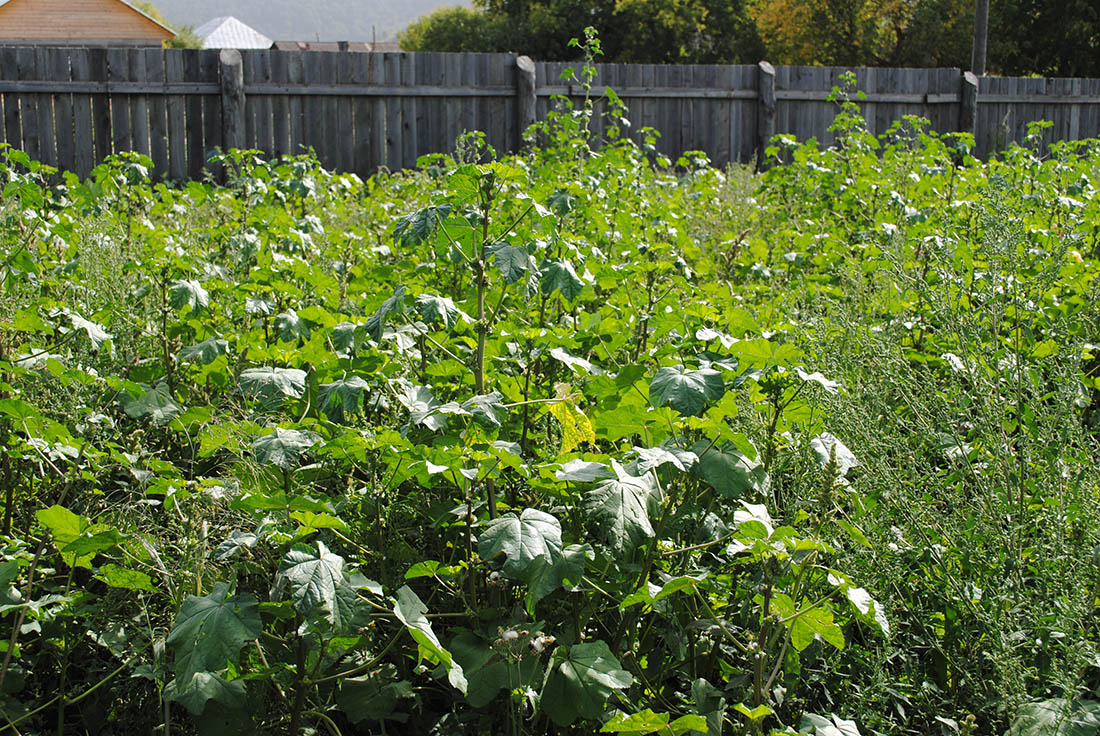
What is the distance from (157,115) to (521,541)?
1025 centimetres

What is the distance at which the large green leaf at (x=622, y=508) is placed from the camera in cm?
162

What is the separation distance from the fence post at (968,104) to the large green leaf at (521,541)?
13.8m

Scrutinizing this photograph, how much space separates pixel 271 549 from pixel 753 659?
3.45 ft

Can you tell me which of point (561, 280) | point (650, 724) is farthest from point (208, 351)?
point (650, 724)

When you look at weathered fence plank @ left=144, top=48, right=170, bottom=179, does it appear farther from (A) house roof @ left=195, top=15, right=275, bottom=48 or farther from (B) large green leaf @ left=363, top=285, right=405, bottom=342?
(A) house roof @ left=195, top=15, right=275, bottom=48

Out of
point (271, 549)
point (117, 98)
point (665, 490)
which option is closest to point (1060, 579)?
point (665, 490)

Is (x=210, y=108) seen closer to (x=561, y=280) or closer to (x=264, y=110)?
(x=264, y=110)

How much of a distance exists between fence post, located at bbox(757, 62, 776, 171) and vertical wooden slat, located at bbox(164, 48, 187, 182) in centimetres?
703

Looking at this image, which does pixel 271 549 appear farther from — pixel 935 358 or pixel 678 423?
pixel 935 358

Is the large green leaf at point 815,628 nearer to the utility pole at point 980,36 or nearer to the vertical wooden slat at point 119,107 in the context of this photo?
the vertical wooden slat at point 119,107

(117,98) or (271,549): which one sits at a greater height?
(117,98)

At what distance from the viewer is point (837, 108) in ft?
42.9

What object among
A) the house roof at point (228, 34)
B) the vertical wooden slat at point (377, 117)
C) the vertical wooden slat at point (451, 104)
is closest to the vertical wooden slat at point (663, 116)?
the vertical wooden slat at point (451, 104)

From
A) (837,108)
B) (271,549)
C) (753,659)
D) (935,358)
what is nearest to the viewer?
(753,659)
